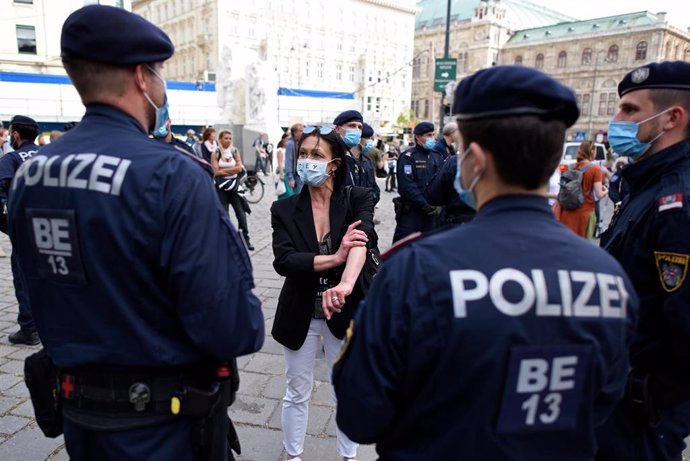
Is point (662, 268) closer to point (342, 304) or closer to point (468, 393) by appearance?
point (468, 393)

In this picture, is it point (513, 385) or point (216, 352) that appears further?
point (216, 352)

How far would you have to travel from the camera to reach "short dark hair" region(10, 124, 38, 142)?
15.2 feet

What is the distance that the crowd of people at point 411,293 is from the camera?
117cm

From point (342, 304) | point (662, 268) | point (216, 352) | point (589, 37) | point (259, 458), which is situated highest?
point (589, 37)

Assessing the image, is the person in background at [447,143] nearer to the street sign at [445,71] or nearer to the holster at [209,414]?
the holster at [209,414]

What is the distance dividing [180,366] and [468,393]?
0.94 m

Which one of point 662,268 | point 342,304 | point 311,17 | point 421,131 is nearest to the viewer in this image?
point 662,268

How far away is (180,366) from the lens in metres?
1.59

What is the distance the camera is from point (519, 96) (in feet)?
3.88

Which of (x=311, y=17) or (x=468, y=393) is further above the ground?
(x=311, y=17)

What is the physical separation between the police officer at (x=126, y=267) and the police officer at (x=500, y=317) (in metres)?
0.55

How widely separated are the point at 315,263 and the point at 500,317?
154cm

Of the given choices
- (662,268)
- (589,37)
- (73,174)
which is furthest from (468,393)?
(589,37)

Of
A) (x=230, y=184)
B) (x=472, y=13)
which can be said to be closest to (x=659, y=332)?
(x=230, y=184)
